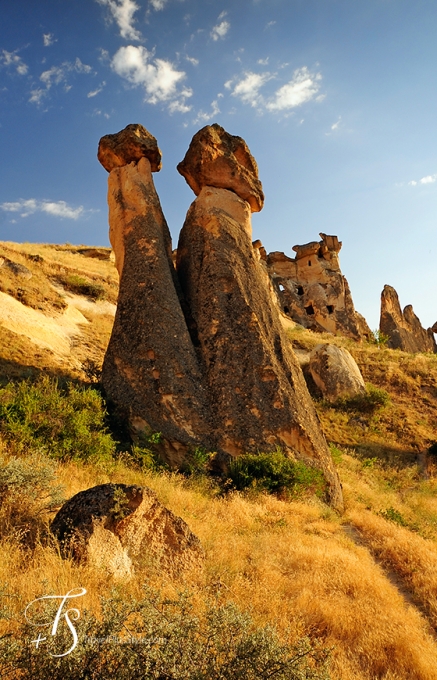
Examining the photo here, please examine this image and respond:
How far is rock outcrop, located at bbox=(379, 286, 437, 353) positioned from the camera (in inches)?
1588

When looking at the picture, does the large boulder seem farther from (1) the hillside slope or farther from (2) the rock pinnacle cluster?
(2) the rock pinnacle cluster

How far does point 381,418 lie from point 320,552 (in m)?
11.5

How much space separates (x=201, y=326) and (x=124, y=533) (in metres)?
6.00

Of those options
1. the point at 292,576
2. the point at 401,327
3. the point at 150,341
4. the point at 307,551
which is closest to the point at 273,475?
the point at 307,551

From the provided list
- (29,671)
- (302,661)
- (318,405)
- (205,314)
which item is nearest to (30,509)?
(29,671)

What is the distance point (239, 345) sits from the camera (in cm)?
879

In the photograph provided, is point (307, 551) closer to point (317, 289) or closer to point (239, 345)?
point (239, 345)

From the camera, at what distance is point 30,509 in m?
4.04

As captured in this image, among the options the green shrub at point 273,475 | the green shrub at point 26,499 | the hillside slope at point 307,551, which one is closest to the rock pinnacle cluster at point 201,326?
the green shrub at point 273,475

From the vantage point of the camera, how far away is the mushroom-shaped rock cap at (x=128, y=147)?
1167 cm

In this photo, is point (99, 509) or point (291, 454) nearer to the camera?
point (99, 509)

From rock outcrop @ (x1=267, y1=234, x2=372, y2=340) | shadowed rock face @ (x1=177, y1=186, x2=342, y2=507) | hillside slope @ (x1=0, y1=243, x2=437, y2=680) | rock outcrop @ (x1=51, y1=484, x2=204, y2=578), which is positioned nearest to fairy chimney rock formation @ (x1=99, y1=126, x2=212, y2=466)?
shadowed rock face @ (x1=177, y1=186, x2=342, y2=507)

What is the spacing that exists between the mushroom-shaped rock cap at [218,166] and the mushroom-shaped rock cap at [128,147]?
3.41ft

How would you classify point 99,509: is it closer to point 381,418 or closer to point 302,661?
→ point 302,661
